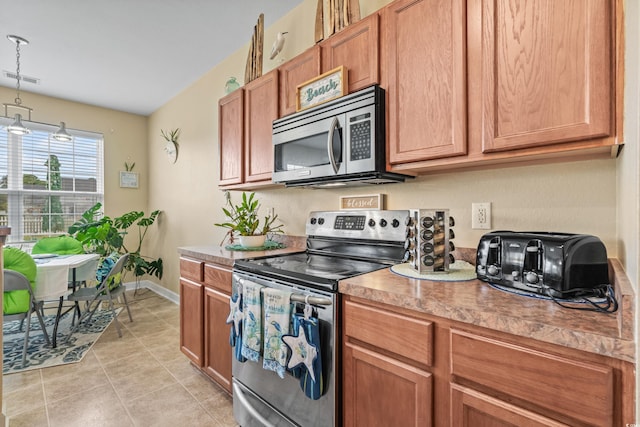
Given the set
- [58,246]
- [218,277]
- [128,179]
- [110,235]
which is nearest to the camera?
[218,277]

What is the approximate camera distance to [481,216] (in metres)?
1.45

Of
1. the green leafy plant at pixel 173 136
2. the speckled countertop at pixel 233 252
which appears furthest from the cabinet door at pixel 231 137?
the green leafy plant at pixel 173 136

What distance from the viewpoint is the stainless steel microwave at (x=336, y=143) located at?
1.48 m

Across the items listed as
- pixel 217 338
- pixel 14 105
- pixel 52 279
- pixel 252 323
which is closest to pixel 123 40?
pixel 14 105

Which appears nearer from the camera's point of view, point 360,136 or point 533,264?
point 533,264

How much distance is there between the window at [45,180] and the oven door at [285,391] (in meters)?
3.83

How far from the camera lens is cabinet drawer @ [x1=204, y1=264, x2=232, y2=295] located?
6.08 ft

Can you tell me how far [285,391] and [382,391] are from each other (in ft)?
1.80

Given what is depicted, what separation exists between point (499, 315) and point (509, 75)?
33.6 inches

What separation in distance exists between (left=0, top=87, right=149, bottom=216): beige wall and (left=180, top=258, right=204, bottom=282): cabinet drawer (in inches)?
119

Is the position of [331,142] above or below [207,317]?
above

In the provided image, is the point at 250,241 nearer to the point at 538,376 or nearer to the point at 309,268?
the point at 309,268

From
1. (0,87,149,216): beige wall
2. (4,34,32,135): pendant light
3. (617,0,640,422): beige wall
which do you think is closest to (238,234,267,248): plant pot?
(617,0,640,422): beige wall

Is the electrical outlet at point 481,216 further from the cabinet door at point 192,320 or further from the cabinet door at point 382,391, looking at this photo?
the cabinet door at point 192,320
